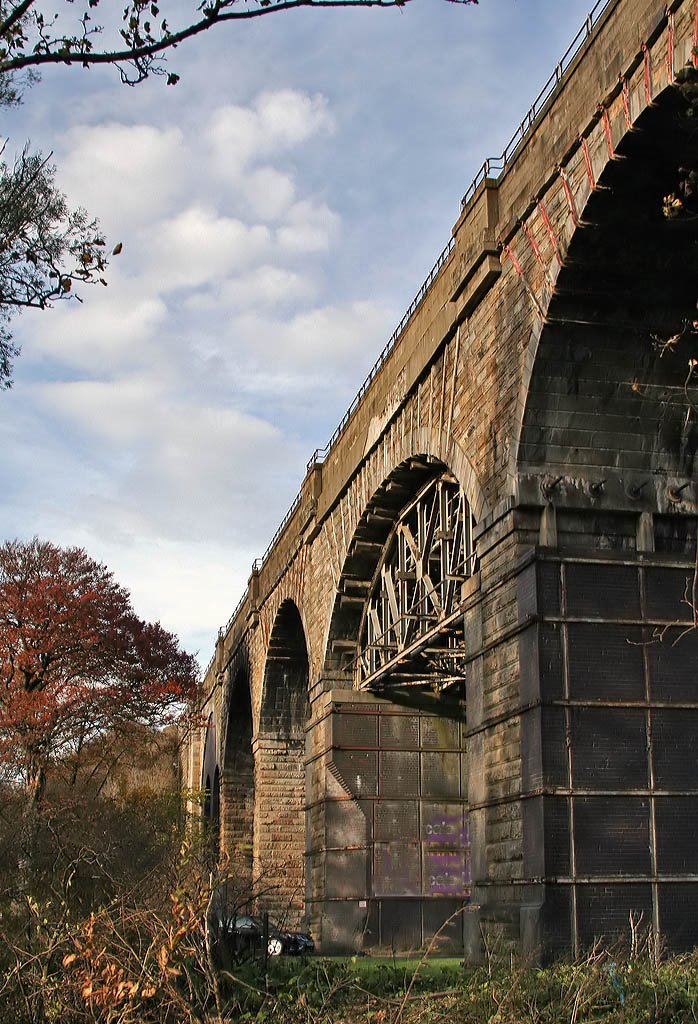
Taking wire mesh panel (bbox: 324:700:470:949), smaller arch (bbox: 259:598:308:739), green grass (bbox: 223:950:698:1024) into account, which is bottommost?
green grass (bbox: 223:950:698:1024)

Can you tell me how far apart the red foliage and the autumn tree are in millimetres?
27

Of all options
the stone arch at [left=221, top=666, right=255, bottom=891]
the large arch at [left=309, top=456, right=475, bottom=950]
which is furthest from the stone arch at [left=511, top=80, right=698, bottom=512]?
the stone arch at [left=221, top=666, right=255, bottom=891]

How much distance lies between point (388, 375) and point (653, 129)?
402 inches

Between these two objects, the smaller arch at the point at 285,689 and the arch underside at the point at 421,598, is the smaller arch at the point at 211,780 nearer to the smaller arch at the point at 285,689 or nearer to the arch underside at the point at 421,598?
the smaller arch at the point at 285,689

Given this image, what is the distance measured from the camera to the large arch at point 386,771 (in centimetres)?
2491

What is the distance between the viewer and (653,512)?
15.4 metres

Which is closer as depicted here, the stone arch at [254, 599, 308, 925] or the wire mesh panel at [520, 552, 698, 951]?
the wire mesh panel at [520, 552, 698, 951]

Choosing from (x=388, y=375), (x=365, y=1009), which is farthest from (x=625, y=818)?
(x=388, y=375)

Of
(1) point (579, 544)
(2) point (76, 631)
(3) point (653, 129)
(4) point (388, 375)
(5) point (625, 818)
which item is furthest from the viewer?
(2) point (76, 631)

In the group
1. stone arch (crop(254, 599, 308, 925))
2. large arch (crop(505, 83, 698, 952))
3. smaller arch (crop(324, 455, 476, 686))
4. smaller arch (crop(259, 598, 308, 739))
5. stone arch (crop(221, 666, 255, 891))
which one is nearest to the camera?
large arch (crop(505, 83, 698, 952))

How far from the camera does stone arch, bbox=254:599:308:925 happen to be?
36219mm

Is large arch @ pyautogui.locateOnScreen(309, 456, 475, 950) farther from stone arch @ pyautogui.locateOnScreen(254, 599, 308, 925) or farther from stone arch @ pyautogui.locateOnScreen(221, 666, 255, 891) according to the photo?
stone arch @ pyautogui.locateOnScreen(221, 666, 255, 891)

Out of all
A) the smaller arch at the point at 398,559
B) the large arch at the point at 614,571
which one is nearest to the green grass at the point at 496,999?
the large arch at the point at 614,571

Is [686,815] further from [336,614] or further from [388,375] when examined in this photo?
[336,614]
